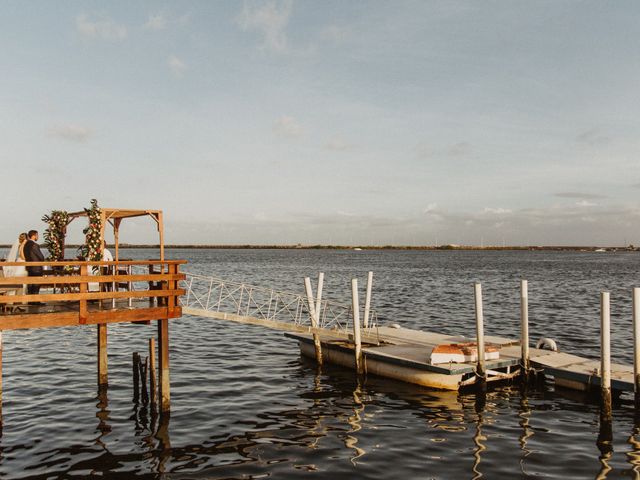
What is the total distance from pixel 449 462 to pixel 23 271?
504 inches

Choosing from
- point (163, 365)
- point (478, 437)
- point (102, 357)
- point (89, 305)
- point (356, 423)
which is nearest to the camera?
point (478, 437)

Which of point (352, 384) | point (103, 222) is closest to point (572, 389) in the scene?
point (352, 384)

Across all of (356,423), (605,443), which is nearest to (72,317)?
(356,423)

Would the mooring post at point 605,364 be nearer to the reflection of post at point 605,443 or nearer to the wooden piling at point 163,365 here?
the reflection of post at point 605,443

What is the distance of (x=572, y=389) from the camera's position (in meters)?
16.5

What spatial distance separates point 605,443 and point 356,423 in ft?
19.1

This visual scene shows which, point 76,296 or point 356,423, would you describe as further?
point 356,423

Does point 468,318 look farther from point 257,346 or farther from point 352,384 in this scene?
point 352,384

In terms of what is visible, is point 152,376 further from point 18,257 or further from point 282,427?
point 18,257

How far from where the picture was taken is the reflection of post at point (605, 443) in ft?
37.1

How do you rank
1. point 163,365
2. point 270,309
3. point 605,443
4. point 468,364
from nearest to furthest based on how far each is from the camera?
point 605,443 < point 163,365 < point 468,364 < point 270,309

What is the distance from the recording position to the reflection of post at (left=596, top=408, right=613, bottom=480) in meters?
11.3

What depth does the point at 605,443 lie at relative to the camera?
12.8 m

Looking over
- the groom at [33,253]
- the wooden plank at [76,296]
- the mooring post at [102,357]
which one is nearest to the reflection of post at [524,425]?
the wooden plank at [76,296]
